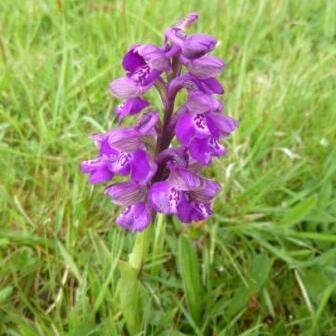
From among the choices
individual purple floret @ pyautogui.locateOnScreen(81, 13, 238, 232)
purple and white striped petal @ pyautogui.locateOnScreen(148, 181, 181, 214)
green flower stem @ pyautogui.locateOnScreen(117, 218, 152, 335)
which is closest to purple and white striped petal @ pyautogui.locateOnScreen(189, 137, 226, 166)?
individual purple floret @ pyautogui.locateOnScreen(81, 13, 238, 232)

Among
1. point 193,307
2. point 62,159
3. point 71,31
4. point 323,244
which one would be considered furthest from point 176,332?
point 71,31

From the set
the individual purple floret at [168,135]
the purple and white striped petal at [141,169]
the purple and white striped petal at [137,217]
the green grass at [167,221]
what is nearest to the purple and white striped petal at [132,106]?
the individual purple floret at [168,135]

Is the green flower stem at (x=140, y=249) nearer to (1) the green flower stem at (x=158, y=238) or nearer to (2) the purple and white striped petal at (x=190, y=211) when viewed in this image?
(2) the purple and white striped petal at (x=190, y=211)

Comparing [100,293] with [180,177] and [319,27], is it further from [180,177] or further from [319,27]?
[319,27]

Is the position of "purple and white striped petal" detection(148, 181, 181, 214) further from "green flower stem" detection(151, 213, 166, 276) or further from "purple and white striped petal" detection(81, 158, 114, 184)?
"green flower stem" detection(151, 213, 166, 276)

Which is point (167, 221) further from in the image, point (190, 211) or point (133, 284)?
point (190, 211)

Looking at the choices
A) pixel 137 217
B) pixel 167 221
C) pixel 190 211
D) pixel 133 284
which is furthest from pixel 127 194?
pixel 167 221
